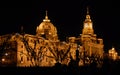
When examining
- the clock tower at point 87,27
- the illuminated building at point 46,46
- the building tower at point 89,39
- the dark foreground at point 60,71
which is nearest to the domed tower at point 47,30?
the illuminated building at point 46,46

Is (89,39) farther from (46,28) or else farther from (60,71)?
(60,71)

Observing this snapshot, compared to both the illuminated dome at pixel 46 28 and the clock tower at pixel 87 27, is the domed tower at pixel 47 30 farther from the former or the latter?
the clock tower at pixel 87 27

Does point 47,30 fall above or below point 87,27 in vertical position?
below

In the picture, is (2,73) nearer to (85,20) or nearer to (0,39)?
(0,39)

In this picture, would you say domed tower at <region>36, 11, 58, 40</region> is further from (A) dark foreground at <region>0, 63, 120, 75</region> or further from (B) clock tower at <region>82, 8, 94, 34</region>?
(A) dark foreground at <region>0, 63, 120, 75</region>

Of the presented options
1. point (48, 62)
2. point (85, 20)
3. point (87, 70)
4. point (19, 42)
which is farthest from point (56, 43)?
point (87, 70)

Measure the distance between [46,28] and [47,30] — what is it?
539 millimetres

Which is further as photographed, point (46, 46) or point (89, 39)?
point (89, 39)

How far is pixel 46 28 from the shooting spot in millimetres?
93125

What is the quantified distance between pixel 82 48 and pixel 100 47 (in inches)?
457

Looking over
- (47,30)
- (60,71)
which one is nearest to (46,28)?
(47,30)

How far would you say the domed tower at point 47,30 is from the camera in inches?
3649

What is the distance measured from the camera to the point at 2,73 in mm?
23344

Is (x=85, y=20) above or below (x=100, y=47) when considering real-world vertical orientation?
above
